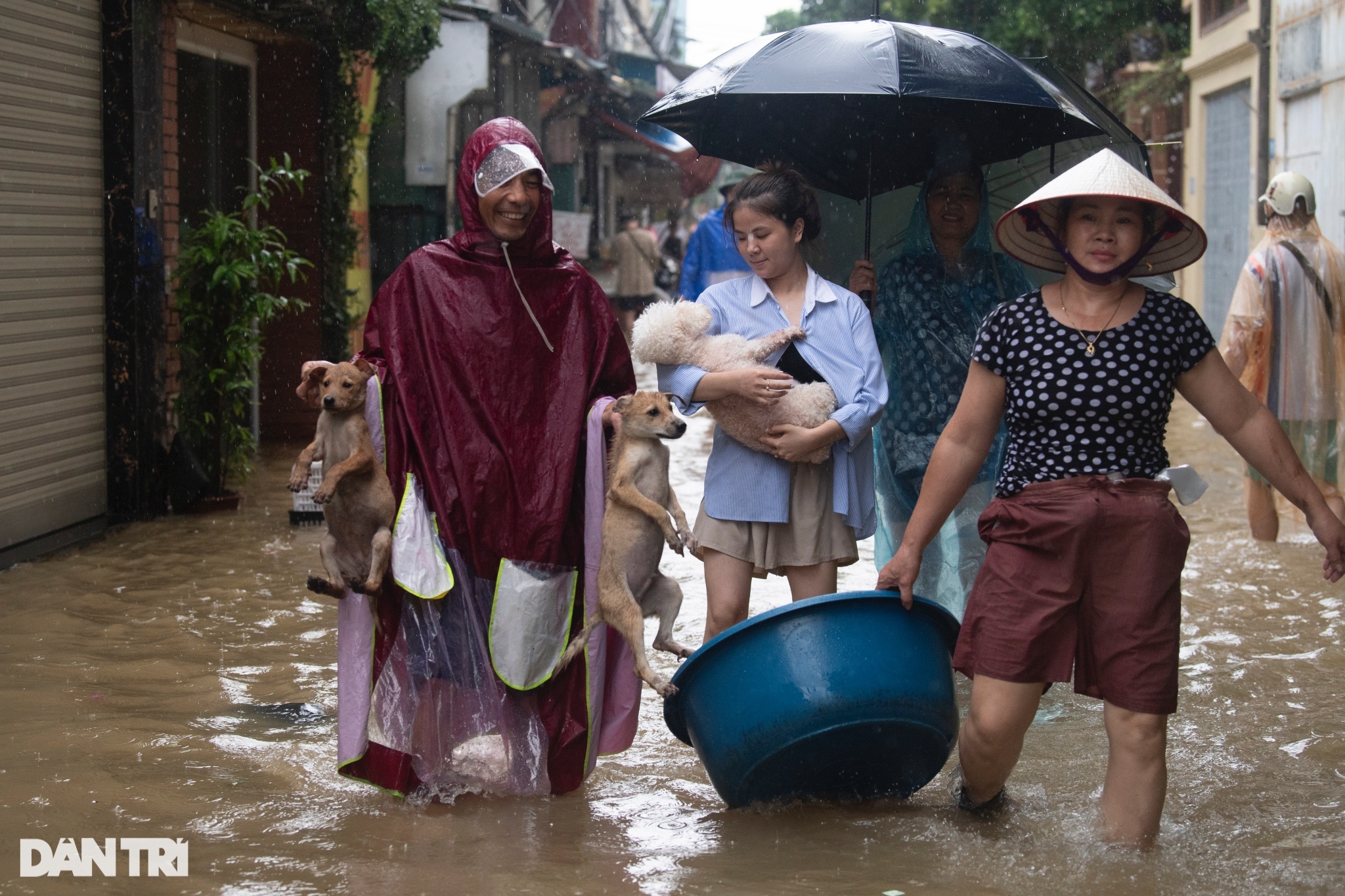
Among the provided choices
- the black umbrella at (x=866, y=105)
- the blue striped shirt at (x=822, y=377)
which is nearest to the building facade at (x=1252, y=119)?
the black umbrella at (x=866, y=105)

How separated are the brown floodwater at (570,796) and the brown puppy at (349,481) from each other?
704 mm

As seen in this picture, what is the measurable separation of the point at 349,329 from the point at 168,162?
132 inches

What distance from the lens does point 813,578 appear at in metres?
3.98

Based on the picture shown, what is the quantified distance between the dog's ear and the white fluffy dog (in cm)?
89

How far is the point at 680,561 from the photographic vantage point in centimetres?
754

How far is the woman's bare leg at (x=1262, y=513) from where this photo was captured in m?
7.30

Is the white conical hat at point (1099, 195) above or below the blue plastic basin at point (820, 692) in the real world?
above

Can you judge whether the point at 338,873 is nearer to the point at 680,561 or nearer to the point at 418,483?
the point at 418,483

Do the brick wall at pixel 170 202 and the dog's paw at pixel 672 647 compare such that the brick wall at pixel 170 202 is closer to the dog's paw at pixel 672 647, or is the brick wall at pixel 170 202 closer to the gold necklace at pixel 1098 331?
the dog's paw at pixel 672 647

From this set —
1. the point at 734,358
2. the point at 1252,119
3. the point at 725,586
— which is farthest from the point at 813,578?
the point at 1252,119

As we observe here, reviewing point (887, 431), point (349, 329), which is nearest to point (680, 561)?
point (887, 431)

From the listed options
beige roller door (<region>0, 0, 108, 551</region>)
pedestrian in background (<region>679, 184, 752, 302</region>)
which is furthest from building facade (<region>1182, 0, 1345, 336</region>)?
beige roller door (<region>0, 0, 108, 551</region>)

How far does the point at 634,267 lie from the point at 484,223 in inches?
641

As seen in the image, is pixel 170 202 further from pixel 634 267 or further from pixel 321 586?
pixel 634 267
